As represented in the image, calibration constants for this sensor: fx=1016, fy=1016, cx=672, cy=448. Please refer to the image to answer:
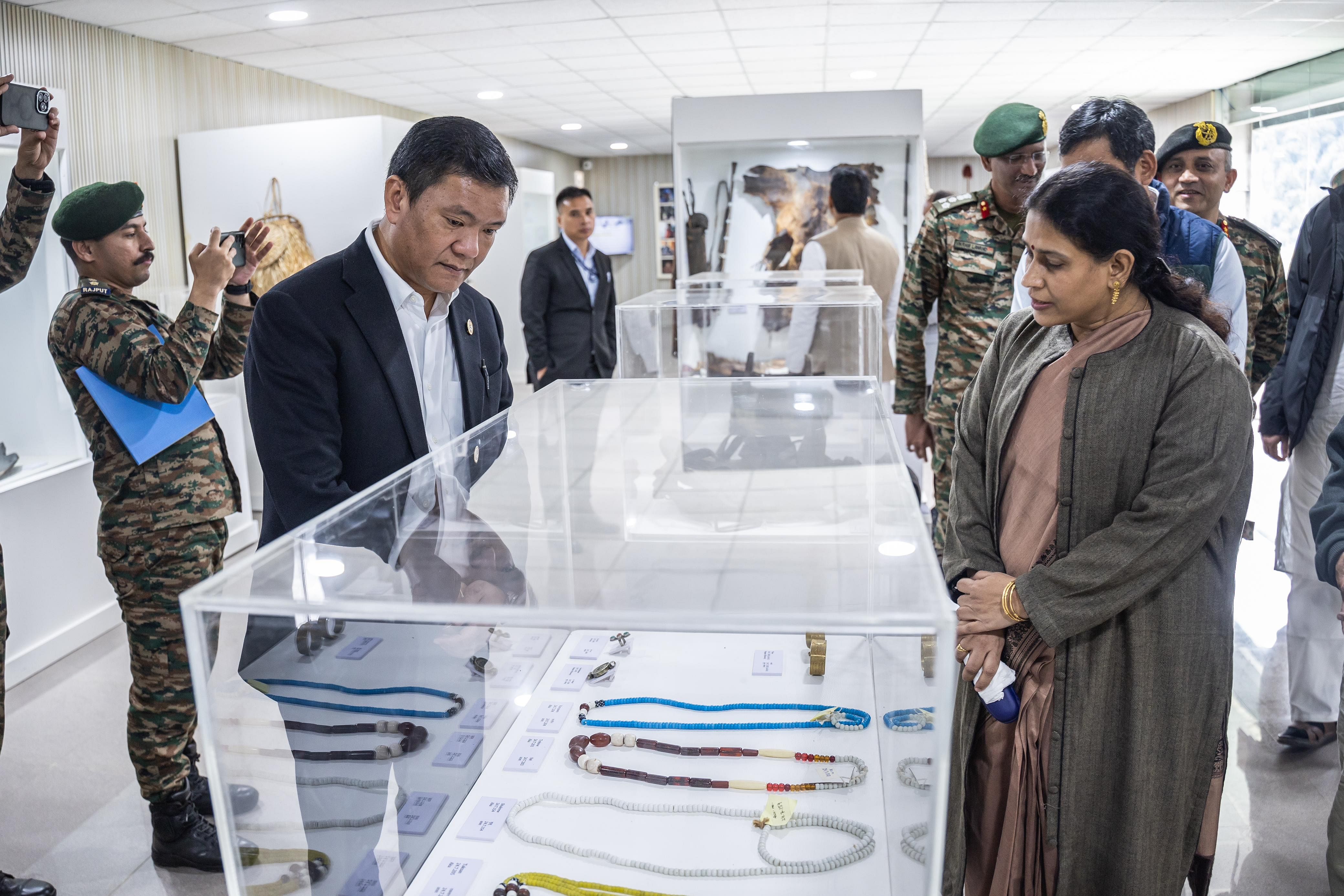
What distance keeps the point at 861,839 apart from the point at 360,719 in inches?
25.5

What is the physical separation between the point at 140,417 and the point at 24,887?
1146mm

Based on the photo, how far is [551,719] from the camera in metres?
1.75

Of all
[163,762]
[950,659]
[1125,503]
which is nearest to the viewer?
[950,659]

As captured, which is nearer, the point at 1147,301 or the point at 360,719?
the point at 360,719

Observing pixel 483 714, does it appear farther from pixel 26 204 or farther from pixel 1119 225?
pixel 26 204

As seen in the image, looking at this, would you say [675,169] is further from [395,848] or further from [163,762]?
[395,848]

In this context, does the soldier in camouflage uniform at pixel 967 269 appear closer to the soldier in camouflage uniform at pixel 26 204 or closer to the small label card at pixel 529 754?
the small label card at pixel 529 754

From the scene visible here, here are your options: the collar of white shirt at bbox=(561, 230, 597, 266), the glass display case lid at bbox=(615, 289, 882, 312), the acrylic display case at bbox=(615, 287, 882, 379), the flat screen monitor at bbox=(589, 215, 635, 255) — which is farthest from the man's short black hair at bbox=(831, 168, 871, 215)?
the flat screen monitor at bbox=(589, 215, 635, 255)

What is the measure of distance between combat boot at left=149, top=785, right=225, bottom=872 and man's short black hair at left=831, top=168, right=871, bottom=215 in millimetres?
3398

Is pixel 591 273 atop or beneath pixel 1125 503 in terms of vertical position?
atop

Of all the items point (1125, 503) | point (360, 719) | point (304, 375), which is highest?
point (304, 375)

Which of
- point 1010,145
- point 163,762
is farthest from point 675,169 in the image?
point 163,762

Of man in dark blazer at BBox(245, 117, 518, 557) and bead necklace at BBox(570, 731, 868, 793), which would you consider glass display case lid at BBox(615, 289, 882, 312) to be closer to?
man in dark blazer at BBox(245, 117, 518, 557)

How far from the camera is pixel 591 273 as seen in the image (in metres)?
5.83
